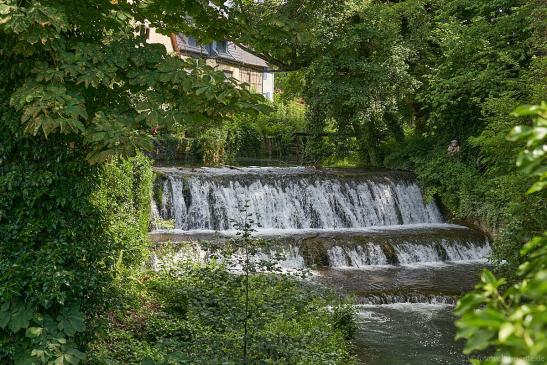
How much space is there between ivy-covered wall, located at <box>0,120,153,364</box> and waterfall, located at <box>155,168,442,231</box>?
9603 mm

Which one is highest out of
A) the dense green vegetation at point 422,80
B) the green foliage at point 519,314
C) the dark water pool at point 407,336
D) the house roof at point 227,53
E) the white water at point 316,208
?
the house roof at point 227,53

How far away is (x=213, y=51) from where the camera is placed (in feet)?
127

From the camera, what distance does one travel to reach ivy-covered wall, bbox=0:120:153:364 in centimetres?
526

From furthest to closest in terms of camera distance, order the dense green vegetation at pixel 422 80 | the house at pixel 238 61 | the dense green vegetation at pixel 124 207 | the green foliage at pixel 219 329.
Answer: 1. the house at pixel 238 61
2. the dense green vegetation at pixel 422 80
3. the green foliage at pixel 219 329
4. the dense green vegetation at pixel 124 207

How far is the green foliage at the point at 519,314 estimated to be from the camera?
4.49ft

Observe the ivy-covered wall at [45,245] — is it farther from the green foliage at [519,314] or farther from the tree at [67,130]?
the green foliage at [519,314]

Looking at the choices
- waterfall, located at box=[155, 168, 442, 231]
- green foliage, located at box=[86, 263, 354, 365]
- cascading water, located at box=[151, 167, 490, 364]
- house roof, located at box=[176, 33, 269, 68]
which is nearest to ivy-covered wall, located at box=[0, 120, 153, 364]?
green foliage, located at box=[86, 263, 354, 365]

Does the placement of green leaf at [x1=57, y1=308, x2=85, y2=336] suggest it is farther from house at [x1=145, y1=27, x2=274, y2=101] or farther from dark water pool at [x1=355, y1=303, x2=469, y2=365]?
house at [x1=145, y1=27, x2=274, y2=101]

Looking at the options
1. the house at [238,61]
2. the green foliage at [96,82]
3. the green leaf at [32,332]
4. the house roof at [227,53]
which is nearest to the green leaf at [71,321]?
the green leaf at [32,332]

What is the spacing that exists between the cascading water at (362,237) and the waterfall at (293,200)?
0.03 meters

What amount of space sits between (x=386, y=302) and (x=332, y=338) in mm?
3125

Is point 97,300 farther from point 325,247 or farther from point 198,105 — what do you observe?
point 325,247

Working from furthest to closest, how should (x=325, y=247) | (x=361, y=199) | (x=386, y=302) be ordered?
(x=361, y=199)
(x=325, y=247)
(x=386, y=302)

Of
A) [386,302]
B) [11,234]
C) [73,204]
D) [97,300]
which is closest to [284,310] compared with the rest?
[97,300]
